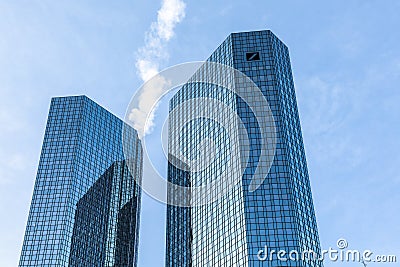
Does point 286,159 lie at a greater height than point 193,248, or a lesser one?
greater

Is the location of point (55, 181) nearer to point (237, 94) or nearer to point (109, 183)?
point (109, 183)

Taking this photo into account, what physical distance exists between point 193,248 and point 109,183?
193 ft

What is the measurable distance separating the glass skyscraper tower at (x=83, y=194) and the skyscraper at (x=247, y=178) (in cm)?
2678

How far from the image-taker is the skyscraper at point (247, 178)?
91688 millimetres

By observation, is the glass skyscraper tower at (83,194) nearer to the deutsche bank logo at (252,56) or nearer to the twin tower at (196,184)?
the twin tower at (196,184)

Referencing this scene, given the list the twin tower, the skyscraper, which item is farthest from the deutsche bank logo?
the twin tower

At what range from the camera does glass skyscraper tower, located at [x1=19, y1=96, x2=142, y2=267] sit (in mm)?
133625

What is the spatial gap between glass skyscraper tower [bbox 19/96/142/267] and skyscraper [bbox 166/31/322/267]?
26.8m

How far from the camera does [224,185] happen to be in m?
104

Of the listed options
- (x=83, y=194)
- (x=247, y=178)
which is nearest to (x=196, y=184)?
(x=247, y=178)

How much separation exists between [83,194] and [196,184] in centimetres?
4461

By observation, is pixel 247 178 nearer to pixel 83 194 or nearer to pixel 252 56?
pixel 252 56

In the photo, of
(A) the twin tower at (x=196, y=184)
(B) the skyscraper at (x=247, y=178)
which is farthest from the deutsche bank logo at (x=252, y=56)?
(A) the twin tower at (x=196, y=184)

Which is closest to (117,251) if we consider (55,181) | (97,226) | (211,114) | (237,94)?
(97,226)
